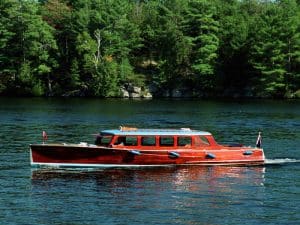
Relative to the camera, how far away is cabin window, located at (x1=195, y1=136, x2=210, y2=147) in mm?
44094

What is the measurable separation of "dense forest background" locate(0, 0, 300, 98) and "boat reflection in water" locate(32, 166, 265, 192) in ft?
282

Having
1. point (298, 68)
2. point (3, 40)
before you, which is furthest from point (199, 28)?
point (3, 40)

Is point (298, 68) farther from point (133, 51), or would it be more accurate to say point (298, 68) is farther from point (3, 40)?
point (3, 40)

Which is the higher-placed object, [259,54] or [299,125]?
[259,54]

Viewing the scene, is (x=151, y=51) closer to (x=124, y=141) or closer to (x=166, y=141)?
(x=166, y=141)

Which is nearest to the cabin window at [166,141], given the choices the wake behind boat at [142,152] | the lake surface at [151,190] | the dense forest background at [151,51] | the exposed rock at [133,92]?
the wake behind boat at [142,152]

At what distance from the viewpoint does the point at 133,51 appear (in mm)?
143375

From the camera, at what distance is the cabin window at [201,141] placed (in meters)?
44.1

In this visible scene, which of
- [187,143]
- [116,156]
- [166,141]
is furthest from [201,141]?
[116,156]

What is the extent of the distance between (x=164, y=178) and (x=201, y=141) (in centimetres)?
545

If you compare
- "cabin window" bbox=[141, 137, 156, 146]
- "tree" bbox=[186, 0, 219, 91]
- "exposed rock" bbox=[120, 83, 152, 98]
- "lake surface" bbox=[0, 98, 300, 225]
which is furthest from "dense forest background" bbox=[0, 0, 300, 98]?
"cabin window" bbox=[141, 137, 156, 146]

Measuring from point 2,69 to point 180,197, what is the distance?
107 m

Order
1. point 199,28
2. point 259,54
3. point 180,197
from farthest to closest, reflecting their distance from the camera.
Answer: point 199,28 < point 259,54 < point 180,197

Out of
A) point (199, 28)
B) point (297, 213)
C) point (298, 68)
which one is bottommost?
point (297, 213)
